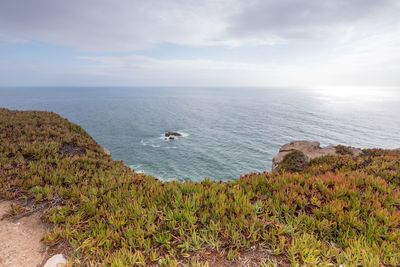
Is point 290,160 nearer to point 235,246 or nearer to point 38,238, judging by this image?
point 235,246

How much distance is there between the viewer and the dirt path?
5.28 metres

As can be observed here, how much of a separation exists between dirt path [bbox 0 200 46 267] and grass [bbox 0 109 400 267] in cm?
39

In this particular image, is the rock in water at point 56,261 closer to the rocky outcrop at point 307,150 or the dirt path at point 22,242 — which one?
the dirt path at point 22,242

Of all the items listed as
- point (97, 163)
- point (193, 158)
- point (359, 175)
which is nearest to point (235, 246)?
point (359, 175)

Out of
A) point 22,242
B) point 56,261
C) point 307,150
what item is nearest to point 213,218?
point 56,261

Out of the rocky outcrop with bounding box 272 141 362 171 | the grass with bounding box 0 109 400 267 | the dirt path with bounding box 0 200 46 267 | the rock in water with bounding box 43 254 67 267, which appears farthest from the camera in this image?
the rocky outcrop with bounding box 272 141 362 171

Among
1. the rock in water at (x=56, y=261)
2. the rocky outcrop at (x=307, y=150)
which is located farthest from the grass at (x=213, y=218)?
the rocky outcrop at (x=307, y=150)

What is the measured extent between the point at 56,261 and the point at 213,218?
4.07m

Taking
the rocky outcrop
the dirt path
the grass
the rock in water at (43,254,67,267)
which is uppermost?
the grass

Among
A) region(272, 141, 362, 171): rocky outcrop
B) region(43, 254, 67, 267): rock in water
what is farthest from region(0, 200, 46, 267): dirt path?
region(272, 141, 362, 171): rocky outcrop

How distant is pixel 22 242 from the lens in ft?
19.2

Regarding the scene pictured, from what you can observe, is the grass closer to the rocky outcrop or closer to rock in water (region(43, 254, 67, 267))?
rock in water (region(43, 254, 67, 267))

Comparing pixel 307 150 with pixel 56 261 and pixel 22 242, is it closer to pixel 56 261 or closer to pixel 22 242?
pixel 56 261

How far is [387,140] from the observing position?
58781mm
